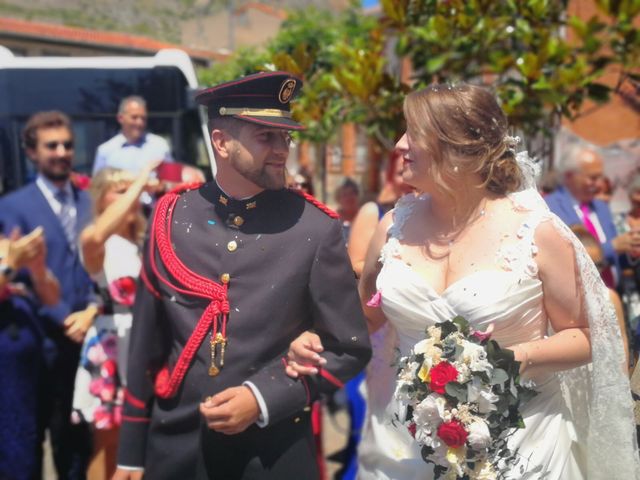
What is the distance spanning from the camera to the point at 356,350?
242cm

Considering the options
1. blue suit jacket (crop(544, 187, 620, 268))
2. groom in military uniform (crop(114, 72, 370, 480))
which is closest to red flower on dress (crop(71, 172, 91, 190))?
groom in military uniform (crop(114, 72, 370, 480))

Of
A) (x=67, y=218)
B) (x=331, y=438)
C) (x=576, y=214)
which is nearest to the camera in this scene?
(x=67, y=218)

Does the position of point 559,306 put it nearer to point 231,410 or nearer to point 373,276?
point 373,276

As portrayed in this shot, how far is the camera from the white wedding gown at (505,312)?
2.35 m

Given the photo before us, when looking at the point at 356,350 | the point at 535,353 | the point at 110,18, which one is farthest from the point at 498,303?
the point at 110,18

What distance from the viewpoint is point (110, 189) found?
3836 millimetres

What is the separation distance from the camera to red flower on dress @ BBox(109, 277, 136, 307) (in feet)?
12.2

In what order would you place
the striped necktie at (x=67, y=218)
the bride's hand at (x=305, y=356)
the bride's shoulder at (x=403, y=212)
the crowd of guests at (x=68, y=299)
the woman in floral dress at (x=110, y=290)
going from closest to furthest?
the bride's hand at (x=305, y=356), the bride's shoulder at (x=403, y=212), the crowd of guests at (x=68, y=299), the woman in floral dress at (x=110, y=290), the striped necktie at (x=67, y=218)

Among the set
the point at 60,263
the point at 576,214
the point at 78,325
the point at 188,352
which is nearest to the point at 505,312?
the point at 188,352

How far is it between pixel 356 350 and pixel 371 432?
62 centimetres

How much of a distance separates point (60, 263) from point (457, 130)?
226 cm

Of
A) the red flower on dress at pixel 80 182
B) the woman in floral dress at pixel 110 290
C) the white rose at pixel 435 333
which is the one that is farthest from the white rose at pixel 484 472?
the red flower on dress at pixel 80 182

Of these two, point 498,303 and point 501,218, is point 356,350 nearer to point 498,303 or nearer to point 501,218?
point 498,303

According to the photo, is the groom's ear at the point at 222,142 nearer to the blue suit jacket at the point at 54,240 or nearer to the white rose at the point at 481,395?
the white rose at the point at 481,395
